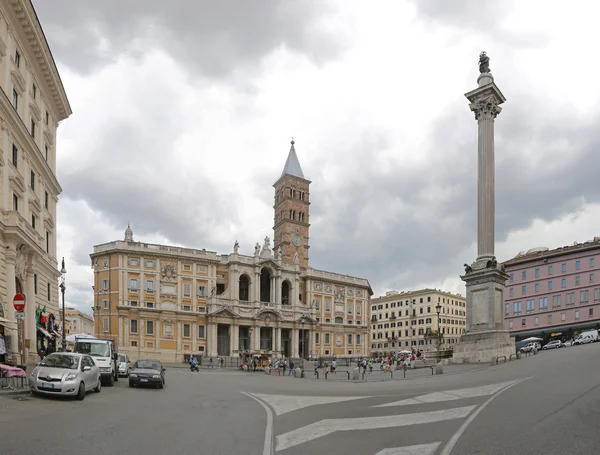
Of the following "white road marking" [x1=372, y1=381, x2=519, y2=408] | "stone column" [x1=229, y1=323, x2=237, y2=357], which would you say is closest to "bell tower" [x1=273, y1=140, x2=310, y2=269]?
"stone column" [x1=229, y1=323, x2=237, y2=357]

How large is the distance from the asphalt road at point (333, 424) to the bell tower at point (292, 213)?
79317 millimetres

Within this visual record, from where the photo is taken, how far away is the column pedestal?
2994cm

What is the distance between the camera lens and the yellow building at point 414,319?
119000 millimetres

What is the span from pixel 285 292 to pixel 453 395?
76619 mm

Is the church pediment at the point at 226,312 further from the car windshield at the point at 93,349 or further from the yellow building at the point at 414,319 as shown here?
the car windshield at the point at 93,349

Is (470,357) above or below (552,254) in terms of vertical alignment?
below

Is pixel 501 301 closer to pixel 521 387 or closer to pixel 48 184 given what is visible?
pixel 521 387

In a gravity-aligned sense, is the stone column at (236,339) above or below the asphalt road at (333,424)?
below

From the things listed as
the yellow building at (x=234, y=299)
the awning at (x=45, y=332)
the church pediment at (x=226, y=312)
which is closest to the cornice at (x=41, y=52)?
the awning at (x=45, y=332)

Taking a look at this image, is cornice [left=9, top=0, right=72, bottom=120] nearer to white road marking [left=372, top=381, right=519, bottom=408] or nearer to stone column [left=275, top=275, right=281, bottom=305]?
white road marking [left=372, top=381, right=519, bottom=408]

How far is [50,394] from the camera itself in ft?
48.7

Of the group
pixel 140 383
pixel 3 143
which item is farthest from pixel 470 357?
pixel 3 143

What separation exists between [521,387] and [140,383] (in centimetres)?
1525

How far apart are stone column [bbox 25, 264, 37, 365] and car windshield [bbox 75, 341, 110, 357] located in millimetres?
8003
